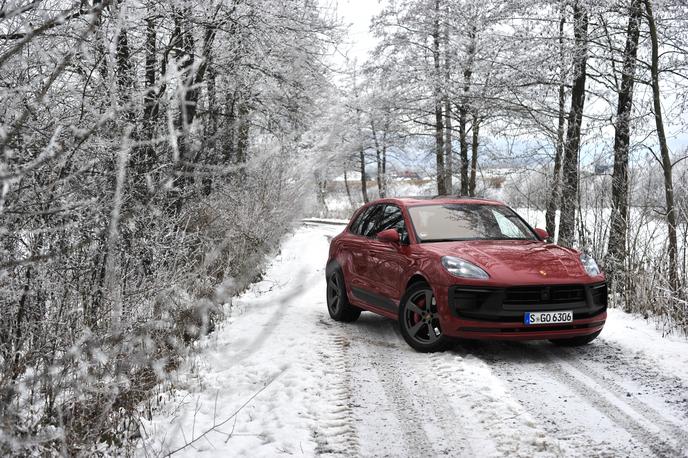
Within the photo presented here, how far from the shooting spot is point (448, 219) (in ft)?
25.4

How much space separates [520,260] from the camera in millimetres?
6715

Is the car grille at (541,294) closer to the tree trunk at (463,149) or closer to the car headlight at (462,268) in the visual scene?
the car headlight at (462,268)

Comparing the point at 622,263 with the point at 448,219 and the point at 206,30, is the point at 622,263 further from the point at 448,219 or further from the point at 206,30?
the point at 206,30

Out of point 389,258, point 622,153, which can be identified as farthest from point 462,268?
point 622,153

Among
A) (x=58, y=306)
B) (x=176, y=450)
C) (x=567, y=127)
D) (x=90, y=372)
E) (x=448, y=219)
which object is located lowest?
(x=176, y=450)

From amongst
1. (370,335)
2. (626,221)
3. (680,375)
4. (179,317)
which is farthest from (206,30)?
(680,375)

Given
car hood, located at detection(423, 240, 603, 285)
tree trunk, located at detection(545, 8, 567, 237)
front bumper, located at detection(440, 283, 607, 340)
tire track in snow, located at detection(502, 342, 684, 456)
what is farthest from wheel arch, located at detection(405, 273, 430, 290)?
tree trunk, located at detection(545, 8, 567, 237)

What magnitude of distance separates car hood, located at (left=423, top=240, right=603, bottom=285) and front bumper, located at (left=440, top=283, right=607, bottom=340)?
10 centimetres

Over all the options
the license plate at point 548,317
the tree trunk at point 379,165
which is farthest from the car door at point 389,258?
the tree trunk at point 379,165

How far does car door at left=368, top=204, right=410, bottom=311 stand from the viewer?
7.34 m

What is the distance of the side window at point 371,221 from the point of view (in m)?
8.50

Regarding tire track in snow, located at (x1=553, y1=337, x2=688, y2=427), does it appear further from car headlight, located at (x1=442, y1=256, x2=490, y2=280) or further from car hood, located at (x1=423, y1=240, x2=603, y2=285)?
car headlight, located at (x1=442, y1=256, x2=490, y2=280)

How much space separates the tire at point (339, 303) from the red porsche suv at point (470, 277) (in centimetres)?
16

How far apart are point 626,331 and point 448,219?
236 centimetres
